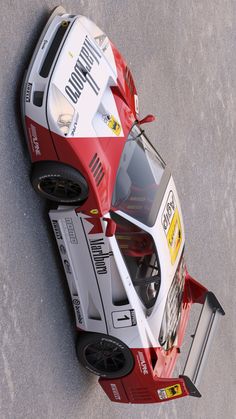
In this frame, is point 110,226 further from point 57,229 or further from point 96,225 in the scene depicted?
point 57,229

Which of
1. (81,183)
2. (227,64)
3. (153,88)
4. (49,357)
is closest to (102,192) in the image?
(81,183)

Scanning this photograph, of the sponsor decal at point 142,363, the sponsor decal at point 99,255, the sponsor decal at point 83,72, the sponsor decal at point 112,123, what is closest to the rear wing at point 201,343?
the sponsor decal at point 142,363

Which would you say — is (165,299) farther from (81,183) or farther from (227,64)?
(227,64)

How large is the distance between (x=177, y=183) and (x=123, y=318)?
10.7ft

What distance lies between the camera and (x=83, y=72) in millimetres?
5438

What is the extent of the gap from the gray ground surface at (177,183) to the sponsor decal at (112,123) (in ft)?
2.29

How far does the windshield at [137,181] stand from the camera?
18.5 ft

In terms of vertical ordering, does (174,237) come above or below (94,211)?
below

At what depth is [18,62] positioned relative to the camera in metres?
5.48

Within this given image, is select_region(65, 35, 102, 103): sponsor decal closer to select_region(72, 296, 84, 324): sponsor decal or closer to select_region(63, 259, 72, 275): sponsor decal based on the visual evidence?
select_region(63, 259, 72, 275): sponsor decal

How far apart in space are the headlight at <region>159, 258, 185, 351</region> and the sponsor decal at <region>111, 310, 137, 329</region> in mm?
338

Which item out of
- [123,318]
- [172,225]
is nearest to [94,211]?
[172,225]

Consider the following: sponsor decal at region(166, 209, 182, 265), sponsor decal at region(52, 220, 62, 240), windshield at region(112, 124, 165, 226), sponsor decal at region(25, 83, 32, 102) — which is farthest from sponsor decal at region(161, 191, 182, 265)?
sponsor decal at region(25, 83, 32, 102)

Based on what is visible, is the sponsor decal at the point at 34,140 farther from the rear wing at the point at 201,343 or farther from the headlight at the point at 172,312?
the rear wing at the point at 201,343
